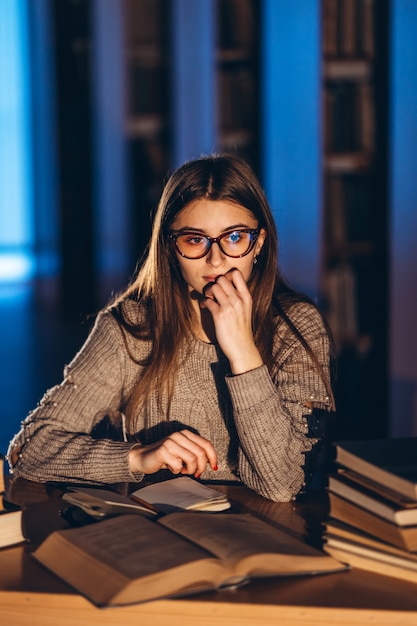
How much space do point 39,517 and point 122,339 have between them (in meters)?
0.54

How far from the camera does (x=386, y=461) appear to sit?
1263 mm

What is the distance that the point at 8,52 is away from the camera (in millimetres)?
9789

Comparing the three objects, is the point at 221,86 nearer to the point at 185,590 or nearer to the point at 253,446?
the point at 253,446

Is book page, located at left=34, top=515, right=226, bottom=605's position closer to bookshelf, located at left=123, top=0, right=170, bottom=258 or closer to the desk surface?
the desk surface

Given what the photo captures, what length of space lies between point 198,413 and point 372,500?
707 mm

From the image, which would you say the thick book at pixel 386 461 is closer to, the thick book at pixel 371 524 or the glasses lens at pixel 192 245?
the thick book at pixel 371 524

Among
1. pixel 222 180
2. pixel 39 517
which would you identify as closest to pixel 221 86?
pixel 222 180

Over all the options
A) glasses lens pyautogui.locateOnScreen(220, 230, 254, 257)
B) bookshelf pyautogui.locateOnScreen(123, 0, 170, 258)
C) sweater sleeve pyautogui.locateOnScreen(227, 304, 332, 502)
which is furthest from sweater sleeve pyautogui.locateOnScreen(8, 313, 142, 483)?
bookshelf pyautogui.locateOnScreen(123, 0, 170, 258)

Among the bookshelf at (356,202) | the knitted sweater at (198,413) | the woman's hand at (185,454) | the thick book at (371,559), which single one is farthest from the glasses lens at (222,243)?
the bookshelf at (356,202)

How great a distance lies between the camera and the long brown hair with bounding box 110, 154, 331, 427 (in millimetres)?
1865

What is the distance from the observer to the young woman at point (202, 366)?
163 centimetres

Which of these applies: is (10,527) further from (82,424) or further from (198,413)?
(198,413)

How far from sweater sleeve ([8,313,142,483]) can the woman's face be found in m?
0.23

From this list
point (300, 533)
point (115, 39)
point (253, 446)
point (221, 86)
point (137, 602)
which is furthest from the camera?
point (115, 39)
